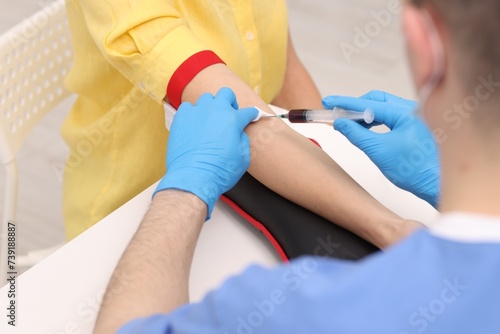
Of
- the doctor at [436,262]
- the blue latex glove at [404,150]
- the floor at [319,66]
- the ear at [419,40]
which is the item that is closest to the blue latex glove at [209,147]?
the blue latex glove at [404,150]

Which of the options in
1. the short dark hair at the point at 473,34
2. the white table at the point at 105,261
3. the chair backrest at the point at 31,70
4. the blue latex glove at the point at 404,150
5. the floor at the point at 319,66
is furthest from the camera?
the floor at the point at 319,66

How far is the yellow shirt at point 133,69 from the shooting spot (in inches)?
47.5

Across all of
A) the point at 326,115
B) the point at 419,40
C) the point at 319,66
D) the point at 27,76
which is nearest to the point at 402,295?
the point at 419,40

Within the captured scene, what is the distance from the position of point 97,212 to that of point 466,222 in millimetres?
909

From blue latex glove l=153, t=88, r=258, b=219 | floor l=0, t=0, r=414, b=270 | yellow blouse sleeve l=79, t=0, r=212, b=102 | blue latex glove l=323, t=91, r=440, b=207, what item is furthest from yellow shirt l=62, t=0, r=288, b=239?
floor l=0, t=0, r=414, b=270

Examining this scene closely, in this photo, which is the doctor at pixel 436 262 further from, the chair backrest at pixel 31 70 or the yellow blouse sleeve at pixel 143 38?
the chair backrest at pixel 31 70

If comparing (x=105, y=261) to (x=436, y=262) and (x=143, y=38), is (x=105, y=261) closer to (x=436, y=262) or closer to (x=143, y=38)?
(x=143, y=38)

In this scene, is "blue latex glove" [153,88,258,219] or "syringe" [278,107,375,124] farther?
"syringe" [278,107,375,124]

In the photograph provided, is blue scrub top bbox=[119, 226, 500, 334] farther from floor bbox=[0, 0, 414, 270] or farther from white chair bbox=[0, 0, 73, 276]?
floor bbox=[0, 0, 414, 270]

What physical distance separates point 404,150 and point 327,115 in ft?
0.50

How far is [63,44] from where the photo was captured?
57.2 inches

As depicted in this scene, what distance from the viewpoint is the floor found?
221cm

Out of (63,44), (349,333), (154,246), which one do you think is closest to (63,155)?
(63,44)

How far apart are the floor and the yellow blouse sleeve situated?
1054 mm
